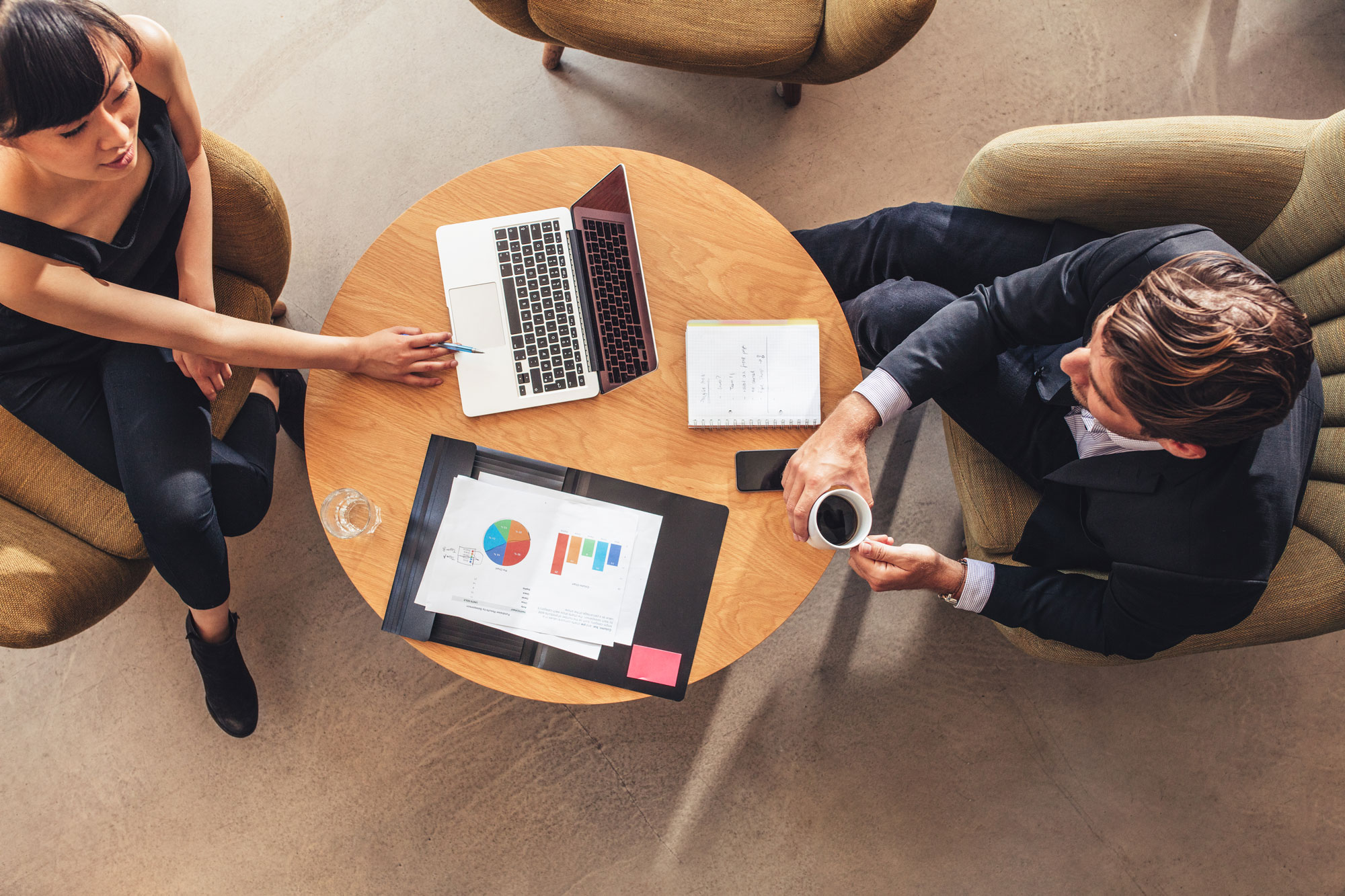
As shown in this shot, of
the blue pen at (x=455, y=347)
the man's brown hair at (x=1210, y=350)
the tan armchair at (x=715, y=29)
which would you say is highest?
the tan armchair at (x=715, y=29)

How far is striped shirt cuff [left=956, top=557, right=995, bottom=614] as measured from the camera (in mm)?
1430

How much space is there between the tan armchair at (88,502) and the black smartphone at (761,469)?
1.12 m

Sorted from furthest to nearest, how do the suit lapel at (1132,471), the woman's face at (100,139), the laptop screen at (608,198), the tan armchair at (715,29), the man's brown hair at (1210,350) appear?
the tan armchair at (715,29) → the laptop screen at (608,198) → the suit lapel at (1132,471) → the woman's face at (100,139) → the man's brown hair at (1210,350)

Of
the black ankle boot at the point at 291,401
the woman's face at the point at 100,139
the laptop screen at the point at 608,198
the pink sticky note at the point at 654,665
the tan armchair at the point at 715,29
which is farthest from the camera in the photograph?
the black ankle boot at the point at 291,401

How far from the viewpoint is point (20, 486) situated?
1.52 m

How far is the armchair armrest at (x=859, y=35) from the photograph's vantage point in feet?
4.95

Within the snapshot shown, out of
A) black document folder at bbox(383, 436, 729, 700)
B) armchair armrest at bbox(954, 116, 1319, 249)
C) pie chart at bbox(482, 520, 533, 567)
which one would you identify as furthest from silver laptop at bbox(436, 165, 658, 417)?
armchair armrest at bbox(954, 116, 1319, 249)

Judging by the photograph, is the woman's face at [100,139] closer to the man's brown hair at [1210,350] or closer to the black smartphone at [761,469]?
the black smartphone at [761,469]

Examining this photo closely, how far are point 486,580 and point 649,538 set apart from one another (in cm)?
30

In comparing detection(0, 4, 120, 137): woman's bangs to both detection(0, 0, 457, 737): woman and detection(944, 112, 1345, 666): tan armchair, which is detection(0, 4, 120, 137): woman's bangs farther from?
detection(944, 112, 1345, 666): tan armchair

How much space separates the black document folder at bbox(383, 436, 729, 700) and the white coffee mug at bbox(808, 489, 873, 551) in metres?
0.24

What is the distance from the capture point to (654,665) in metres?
1.32

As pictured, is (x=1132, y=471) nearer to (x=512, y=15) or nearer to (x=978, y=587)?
(x=978, y=587)

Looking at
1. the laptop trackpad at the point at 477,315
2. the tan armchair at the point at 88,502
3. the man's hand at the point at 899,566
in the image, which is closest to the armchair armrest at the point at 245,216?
the tan armchair at the point at 88,502
